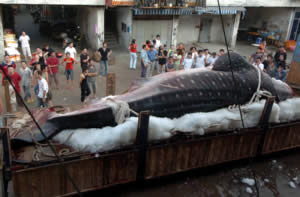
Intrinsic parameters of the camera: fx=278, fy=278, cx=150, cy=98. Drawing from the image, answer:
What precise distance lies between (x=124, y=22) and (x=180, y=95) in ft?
42.3

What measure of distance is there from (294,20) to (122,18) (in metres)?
13.6

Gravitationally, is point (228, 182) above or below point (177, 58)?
below

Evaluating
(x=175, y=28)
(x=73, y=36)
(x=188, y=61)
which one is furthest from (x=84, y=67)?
(x=175, y=28)

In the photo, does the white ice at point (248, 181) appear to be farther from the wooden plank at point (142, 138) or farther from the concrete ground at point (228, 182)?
the wooden plank at point (142, 138)

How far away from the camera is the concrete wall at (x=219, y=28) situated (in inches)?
788

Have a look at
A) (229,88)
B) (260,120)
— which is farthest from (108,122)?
(260,120)

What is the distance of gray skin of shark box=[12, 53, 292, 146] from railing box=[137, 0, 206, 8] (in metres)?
10.5

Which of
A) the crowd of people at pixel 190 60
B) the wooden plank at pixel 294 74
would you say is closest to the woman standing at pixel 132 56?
the crowd of people at pixel 190 60

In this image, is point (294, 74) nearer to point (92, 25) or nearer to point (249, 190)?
point (249, 190)

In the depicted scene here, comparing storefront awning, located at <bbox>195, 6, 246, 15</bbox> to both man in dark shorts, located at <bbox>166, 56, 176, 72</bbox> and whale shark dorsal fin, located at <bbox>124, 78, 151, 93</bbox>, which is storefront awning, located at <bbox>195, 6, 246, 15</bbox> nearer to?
man in dark shorts, located at <bbox>166, 56, 176, 72</bbox>

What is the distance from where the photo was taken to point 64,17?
2186cm

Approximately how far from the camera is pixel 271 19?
23.0 m

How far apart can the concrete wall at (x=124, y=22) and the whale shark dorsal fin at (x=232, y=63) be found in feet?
36.7

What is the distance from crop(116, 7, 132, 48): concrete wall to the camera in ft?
54.2
